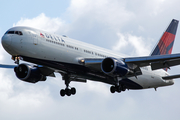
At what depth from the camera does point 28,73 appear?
3422 cm

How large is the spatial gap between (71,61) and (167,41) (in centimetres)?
2369

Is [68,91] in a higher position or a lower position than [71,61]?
lower

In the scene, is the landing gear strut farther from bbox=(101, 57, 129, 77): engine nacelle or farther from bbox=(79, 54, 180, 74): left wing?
bbox=(101, 57, 129, 77): engine nacelle

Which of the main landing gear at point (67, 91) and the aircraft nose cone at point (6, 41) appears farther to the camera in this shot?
the main landing gear at point (67, 91)

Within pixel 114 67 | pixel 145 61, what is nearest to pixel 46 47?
pixel 114 67

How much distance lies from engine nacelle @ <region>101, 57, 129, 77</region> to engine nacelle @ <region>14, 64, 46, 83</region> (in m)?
8.23

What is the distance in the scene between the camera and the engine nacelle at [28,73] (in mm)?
34312

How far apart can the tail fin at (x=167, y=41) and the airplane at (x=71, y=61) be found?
314 inches

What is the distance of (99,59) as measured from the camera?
103ft

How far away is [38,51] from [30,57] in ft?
3.01

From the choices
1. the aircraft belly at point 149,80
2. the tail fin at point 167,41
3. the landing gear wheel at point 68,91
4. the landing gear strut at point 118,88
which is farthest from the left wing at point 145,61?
the tail fin at point 167,41

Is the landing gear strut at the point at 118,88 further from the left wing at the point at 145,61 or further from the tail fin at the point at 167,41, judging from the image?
the tail fin at the point at 167,41

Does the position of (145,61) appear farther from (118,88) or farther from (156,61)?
(118,88)

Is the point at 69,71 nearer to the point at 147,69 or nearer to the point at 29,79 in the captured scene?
the point at 29,79
